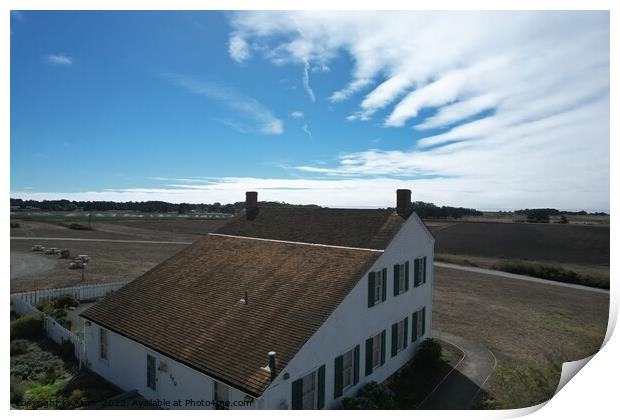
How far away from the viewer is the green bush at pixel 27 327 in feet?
62.6

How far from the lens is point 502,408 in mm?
13148

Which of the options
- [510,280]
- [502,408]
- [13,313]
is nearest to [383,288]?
[502,408]

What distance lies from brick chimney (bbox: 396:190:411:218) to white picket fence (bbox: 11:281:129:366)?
1437cm

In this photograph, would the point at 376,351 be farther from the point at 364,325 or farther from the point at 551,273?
the point at 551,273

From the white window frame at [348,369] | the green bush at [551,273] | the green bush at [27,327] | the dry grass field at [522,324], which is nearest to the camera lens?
the white window frame at [348,369]

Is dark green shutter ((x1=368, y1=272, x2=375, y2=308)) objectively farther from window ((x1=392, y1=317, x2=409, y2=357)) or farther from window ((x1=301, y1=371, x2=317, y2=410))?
window ((x1=301, y1=371, x2=317, y2=410))

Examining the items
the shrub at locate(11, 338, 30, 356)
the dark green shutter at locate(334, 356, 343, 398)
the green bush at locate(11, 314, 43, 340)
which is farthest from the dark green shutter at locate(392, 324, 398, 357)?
the green bush at locate(11, 314, 43, 340)

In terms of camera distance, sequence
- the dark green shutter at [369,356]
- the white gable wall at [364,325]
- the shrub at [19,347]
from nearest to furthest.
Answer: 1. the white gable wall at [364,325]
2. the dark green shutter at [369,356]
3. the shrub at [19,347]

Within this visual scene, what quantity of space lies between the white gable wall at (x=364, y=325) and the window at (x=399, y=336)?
0.22m

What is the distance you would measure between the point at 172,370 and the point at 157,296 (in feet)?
14.6

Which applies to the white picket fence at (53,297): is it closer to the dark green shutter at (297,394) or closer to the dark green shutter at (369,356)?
the dark green shutter at (297,394)

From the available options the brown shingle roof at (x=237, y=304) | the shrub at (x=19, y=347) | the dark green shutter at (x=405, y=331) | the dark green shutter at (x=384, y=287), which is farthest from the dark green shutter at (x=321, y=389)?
the shrub at (x=19, y=347)

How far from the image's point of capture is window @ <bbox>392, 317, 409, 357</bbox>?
15688 millimetres
